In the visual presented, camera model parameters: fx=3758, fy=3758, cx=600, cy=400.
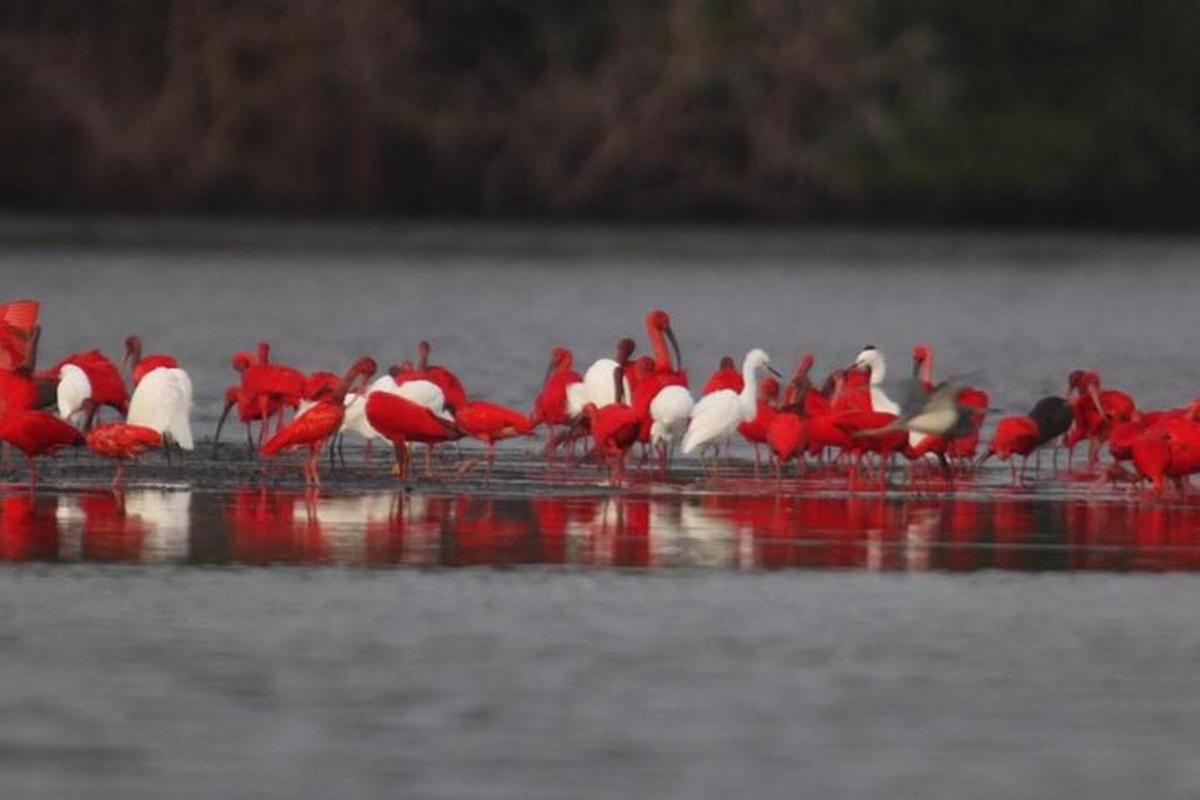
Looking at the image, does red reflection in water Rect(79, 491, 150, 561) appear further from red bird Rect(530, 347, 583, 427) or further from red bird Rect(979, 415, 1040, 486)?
red bird Rect(979, 415, 1040, 486)

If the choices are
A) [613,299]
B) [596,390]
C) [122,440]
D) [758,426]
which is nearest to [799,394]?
[758,426]

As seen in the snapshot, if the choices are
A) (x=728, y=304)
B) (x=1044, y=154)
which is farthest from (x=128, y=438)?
(x=1044, y=154)

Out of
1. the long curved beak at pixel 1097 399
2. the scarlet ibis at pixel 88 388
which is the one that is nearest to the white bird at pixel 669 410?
the long curved beak at pixel 1097 399

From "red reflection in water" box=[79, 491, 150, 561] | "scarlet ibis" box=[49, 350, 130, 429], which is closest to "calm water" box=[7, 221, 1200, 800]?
"red reflection in water" box=[79, 491, 150, 561]

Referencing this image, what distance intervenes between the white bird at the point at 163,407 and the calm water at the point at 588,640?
29cm

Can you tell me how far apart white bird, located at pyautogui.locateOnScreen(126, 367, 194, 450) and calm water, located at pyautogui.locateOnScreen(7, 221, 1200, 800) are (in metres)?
0.29

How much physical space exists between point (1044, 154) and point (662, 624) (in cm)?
4781

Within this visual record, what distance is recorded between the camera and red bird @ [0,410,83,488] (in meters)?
15.3

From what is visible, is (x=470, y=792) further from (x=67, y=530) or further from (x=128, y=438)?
(x=128, y=438)

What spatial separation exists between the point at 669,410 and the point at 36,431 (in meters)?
2.92

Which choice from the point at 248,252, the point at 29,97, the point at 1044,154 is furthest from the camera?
the point at 1044,154

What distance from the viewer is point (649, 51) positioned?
188ft

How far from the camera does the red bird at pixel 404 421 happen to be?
15.7 metres

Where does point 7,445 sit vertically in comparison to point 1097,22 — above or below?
below
